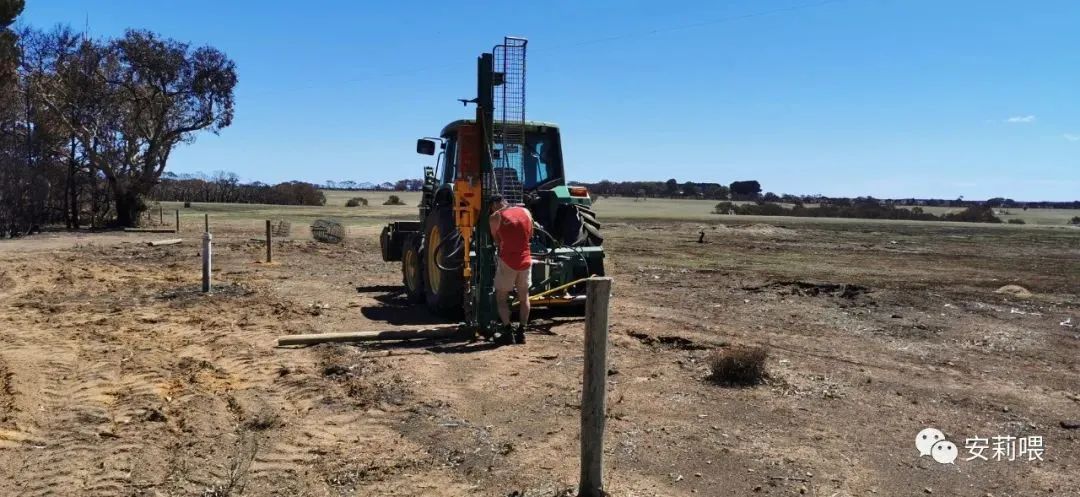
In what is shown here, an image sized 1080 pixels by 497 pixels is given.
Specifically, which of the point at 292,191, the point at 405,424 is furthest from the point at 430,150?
the point at 292,191

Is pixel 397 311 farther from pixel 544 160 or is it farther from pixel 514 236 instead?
pixel 514 236

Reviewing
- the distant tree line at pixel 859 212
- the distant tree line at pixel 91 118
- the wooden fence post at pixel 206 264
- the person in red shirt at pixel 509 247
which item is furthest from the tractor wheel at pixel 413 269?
the distant tree line at pixel 859 212

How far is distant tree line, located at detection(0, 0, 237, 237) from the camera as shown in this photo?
25.1 meters

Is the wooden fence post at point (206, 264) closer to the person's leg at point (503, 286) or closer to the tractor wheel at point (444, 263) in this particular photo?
the tractor wheel at point (444, 263)

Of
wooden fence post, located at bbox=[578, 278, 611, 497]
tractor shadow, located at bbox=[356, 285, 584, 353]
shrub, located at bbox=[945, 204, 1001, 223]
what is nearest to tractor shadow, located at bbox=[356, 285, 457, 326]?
tractor shadow, located at bbox=[356, 285, 584, 353]

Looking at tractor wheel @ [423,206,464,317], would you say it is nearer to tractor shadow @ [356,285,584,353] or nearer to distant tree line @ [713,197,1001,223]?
tractor shadow @ [356,285,584,353]

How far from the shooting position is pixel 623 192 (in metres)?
98.3

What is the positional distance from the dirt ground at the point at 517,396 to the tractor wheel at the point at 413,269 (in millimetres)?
445

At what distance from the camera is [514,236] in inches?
299

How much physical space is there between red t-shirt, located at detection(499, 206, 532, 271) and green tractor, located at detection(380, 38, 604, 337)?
41 cm

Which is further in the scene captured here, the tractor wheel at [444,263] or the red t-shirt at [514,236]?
the tractor wheel at [444,263]

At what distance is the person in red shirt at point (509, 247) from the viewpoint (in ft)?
24.8

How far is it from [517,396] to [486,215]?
240 cm

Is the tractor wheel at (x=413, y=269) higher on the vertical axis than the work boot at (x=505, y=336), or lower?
higher
